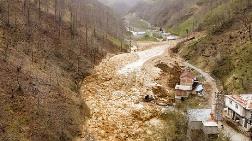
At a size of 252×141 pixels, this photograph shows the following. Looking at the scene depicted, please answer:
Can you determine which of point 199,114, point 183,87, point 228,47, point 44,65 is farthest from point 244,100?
point 44,65

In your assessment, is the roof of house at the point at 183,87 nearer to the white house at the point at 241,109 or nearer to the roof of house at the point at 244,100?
the white house at the point at 241,109

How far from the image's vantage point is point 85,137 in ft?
163

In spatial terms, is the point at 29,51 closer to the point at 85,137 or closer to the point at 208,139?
the point at 85,137

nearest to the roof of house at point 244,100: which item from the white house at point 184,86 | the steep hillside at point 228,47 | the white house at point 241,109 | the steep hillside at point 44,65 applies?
the white house at point 241,109

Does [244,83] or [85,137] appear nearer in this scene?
[85,137]

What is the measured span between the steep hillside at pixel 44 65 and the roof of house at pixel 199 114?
1391 centimetres

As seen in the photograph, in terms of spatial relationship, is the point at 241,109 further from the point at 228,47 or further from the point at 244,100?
the point at 228,47

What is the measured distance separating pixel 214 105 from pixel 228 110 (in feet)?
11.2

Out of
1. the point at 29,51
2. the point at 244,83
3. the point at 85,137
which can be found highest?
the point at 29,51

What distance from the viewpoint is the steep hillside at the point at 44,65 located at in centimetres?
4709

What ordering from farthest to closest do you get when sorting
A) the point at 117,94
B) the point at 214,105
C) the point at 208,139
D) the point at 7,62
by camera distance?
1. the point at 117,94
2. the point at 214,105
3. the point at 7,62
4. the point at 208,139

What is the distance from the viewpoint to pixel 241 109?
172 ft

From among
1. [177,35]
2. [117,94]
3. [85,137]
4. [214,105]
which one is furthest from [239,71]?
[177,35]

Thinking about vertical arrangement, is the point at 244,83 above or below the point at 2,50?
below
